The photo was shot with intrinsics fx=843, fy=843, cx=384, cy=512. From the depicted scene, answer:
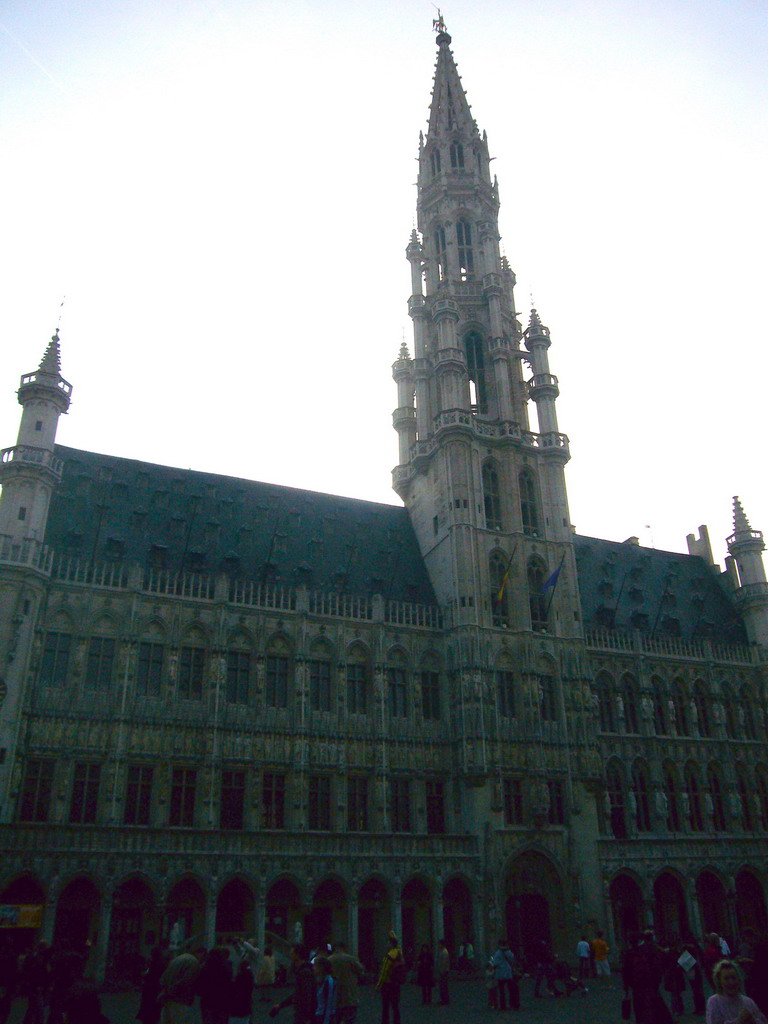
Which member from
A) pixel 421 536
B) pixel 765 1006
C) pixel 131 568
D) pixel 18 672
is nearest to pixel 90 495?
pixel 131 568

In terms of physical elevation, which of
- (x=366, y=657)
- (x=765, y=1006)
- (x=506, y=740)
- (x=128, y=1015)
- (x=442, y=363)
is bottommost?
(x=128, y=1015)

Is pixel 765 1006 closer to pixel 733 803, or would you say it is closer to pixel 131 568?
pixel 131 568

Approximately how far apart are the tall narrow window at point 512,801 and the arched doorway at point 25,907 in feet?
75.8

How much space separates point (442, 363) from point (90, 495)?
2379 centimetres

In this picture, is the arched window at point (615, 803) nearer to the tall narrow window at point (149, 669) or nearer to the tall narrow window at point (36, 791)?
the tall narrow window at point (149, 669)

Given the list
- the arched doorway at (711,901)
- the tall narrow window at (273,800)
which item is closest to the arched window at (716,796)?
the arched doorway at (711,901)

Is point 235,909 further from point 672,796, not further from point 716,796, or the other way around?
point 716,796

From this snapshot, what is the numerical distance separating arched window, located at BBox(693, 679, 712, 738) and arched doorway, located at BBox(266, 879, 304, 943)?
29.1m

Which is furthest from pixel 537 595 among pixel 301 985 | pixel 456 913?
pixel 301 985

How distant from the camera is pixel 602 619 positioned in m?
56.3

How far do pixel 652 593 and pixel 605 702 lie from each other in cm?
1206

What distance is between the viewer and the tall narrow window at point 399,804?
43.9 meters

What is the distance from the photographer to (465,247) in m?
64.5

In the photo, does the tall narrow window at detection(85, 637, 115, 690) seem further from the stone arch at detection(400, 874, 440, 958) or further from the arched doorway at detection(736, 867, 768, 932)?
the arched doorway at detection(736, 867, 768, 932)
